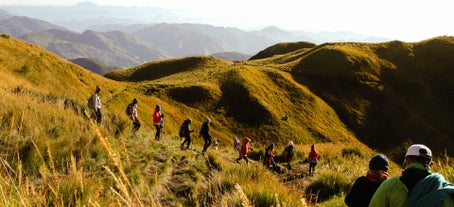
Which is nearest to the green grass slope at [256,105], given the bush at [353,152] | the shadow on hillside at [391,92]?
the shadow on hillside at [391,92]

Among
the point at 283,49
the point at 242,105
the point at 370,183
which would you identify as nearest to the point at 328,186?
the point at 370,183

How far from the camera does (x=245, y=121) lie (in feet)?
169

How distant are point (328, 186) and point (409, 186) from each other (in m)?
7.23

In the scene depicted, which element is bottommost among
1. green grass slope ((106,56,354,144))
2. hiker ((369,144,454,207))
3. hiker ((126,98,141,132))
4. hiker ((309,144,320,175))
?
green grass slope ((106,56,354,144))

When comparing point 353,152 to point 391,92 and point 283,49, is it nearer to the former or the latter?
point 391,92

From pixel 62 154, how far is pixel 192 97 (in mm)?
46306

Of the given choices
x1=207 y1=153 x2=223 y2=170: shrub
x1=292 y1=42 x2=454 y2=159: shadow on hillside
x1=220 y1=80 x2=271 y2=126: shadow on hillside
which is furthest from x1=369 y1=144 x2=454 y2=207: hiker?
x1=292 y1=42 x2=454 y2=159: shadow on hillside

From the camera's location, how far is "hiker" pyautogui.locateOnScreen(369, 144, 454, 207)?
393 cm

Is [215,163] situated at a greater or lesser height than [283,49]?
lesser

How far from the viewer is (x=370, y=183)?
216 inches

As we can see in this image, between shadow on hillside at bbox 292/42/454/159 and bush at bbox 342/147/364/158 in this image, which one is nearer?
bush at bbox 342/147/364/158

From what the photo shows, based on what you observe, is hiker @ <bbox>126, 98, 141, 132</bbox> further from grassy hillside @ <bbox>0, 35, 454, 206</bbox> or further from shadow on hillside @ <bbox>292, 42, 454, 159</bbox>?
shadow on hillside @ <bbox>292, 42, 454, 159</bbox>

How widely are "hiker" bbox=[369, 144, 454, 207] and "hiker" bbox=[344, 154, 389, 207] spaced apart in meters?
0.64

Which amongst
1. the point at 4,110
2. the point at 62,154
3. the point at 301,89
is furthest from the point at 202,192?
the point at 301,89
